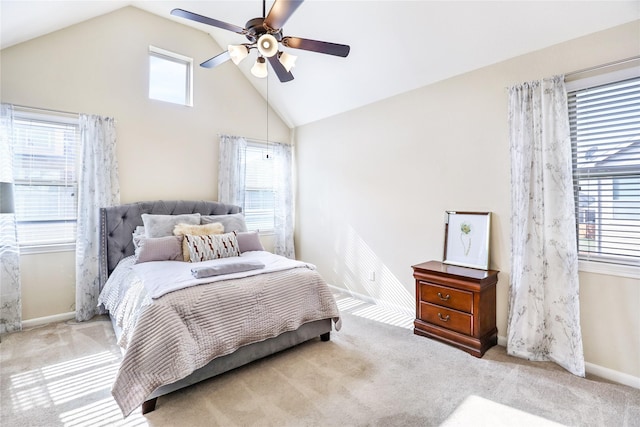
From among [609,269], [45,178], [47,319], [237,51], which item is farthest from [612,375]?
[45,178]

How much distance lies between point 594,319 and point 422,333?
1.35m

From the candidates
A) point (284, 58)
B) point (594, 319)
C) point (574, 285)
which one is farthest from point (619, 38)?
point (284, 58)

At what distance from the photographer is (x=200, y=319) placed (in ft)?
7.04

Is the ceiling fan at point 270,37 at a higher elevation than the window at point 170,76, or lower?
lower

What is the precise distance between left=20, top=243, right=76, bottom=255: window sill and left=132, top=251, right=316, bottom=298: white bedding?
113 centimetres

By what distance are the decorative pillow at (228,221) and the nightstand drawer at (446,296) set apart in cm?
236

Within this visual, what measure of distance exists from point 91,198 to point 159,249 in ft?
3.72

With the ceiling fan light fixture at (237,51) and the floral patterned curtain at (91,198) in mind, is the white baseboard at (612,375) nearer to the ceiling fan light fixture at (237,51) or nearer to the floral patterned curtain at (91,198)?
the ceiling fan light fixture at (237,51)

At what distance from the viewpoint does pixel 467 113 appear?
10.2 ft

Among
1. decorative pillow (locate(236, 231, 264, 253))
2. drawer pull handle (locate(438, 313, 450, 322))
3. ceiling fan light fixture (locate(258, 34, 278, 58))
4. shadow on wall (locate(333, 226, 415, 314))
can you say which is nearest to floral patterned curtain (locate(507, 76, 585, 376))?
drawer pull handle (locate(438, 313, 450, 322))

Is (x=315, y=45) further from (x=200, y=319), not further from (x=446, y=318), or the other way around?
(x=446, y=318)

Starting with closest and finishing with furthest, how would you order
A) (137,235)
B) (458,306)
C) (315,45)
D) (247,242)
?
1. (315,45)
2. (458,306)
3. (137,235)
4. (247,242)

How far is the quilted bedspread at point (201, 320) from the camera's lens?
1890mm

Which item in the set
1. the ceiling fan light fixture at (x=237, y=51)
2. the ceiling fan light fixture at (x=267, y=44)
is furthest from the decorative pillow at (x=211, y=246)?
the ceiling fan light fixture at (x=267, y=44)
